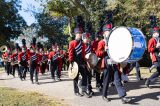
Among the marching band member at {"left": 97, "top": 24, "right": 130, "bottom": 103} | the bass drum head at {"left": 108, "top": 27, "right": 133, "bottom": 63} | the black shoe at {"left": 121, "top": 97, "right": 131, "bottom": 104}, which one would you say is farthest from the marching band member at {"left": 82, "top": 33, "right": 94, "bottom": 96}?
the bass drum head at {"left": 108, "top": 27, "right": 133, "bottom": 63}

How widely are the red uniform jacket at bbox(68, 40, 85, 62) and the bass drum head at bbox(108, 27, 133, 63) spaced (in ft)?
5.47

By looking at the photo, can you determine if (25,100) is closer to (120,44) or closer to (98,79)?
(98,79)

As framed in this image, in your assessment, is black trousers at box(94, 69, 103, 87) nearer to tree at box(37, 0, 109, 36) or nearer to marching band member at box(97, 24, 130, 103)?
marching band member at box(97, 24, 130, 103)

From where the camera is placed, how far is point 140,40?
10.0 meters

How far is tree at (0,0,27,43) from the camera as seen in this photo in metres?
66.2

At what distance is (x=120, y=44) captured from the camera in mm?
10328

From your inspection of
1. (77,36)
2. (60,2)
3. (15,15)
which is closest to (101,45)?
(77,36)

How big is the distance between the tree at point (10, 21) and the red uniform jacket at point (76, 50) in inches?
2135

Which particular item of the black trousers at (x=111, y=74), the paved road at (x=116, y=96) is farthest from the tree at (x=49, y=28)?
the black trousers at (x=111, y=74)

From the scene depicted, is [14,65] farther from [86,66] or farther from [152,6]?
[86,66]

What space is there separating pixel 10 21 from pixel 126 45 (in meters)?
60.1

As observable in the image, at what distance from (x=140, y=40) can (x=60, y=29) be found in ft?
206

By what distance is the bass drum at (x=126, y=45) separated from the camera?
9891 mm

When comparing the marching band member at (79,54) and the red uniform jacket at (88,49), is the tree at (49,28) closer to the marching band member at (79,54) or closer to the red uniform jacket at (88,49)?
the red uniform jacket at (88,49)
